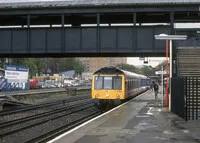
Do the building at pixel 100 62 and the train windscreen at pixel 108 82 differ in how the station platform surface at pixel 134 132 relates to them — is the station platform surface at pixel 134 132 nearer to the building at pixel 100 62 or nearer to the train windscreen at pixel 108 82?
the train windscreen at pixel 108 82

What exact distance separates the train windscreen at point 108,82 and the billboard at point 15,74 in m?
21.2

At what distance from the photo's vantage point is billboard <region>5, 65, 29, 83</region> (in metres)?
51.4

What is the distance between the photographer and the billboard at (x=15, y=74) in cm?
5138

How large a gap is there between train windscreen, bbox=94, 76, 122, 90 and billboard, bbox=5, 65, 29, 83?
21151 mm

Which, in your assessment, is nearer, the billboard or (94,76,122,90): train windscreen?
(94,76,122,90): train windscreen

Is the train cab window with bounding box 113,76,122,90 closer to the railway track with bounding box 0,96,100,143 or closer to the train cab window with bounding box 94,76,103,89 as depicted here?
the train cab window with bounding box 94,76,103,89

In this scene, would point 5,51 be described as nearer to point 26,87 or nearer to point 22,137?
point 22,137

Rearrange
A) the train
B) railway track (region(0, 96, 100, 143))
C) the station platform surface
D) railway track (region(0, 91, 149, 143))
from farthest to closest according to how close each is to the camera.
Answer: the train → railway track (region(0, 96, 100, 143)) → railway track (region(0, 91, 149, 143)) → the station platform surface

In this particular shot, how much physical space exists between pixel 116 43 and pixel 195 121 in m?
17.6

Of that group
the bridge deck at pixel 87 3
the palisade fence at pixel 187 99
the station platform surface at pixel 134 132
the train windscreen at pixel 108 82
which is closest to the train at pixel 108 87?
the train windscreen at pixel 108 82

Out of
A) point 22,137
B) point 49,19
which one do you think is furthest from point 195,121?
point 49,19

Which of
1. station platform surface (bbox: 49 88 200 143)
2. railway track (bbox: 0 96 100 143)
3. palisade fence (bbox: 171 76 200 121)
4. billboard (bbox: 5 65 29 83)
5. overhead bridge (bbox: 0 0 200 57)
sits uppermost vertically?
overhead bridge (bbox: 0 0 200 57)

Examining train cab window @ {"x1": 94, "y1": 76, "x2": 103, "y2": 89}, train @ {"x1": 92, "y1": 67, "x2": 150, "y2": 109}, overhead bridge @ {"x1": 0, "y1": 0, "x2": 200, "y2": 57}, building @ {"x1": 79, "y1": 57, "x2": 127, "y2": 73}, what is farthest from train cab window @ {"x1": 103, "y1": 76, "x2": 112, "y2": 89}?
building @ {"x1": 79, "y1": 57, "x2": 127, "y2": 73}

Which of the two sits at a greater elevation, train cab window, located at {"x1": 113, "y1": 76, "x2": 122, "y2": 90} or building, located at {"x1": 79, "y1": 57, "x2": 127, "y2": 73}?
building, located at {"x1": 79, "y1": 57, "x2": 127, "y2": 73}
